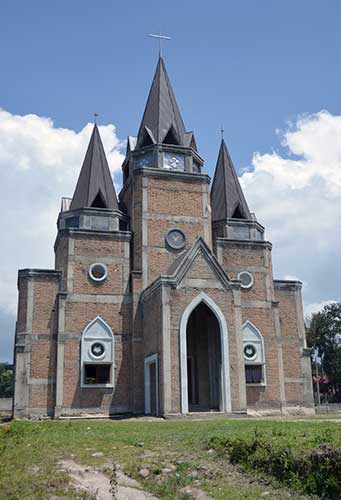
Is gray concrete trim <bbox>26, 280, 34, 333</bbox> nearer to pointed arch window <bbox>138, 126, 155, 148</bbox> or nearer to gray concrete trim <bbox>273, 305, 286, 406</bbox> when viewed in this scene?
pointed arch window <bbox>138, 126, 155, 148</bbox>

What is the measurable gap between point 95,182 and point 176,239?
6.06m

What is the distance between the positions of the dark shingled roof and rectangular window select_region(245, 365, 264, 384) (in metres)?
11.4

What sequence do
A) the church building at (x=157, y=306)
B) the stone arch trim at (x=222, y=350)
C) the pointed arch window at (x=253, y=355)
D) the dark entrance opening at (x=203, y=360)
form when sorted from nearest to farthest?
the stone arch trim at (x=222, y=350), the church building at (x=157, y=306), the dark entrance opening at (x=203, y=360), the pointed arch window at (x=253, y=355)

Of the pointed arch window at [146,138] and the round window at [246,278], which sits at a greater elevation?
the pointed arch window at [146,138]

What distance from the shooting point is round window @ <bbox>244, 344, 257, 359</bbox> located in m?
29.2

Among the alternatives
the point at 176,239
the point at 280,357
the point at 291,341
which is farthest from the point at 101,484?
the point at 291,341

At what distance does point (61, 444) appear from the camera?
39.9 ft

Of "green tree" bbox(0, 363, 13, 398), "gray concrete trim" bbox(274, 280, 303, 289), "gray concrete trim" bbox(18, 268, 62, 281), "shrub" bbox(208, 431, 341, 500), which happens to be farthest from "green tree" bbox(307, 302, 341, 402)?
"shrub" bbox(208, 431, 341, 500)

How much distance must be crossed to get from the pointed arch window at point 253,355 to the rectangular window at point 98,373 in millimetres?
7119

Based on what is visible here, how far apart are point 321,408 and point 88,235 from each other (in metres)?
19.9

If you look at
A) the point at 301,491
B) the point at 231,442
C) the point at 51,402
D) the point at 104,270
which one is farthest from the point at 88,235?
the point at 301,491

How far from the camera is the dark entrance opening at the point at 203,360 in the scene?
26312 mm

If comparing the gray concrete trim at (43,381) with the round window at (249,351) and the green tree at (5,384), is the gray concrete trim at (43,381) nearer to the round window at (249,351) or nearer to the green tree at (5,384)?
the round window at (249,351)

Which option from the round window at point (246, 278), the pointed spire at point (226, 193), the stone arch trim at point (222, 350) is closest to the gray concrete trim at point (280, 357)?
the round window at point (246, 278)
